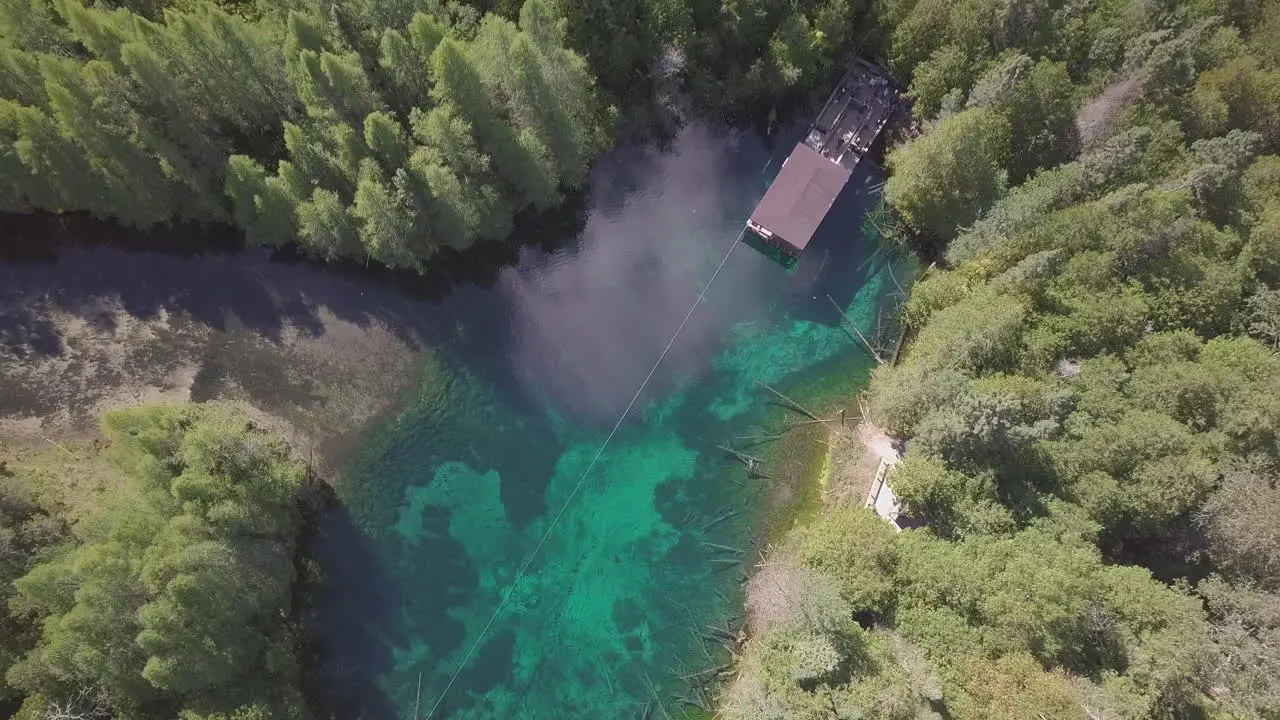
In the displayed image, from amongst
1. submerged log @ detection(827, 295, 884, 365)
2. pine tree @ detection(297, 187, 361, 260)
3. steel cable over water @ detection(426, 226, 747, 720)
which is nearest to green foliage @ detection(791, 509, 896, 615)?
submerged log @ detection(827, 295, 884, 365)

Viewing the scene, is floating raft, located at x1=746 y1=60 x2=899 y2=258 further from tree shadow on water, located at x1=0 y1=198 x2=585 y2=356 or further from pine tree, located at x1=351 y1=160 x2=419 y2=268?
pine tree, located at x1=351 y1=160 x2=419 y2=268

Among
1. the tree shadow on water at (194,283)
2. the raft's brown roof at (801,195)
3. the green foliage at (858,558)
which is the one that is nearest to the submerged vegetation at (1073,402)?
the green foliage at (858,558)

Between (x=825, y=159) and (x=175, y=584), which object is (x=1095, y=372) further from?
(x=175, y=584)

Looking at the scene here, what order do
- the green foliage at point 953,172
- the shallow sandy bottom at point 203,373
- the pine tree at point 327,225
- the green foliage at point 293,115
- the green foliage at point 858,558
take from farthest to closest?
the green foliage at point 953,172
the shallow sandy bottom at point 203,373
the pine tree at point 327,225
the green foliage at point 858,558
the green foliage at point 293,115

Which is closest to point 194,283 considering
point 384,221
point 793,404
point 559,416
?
point 384,221

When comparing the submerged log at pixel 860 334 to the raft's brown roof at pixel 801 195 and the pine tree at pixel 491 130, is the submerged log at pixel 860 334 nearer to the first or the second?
the raft's brown roof at pixel 801 195

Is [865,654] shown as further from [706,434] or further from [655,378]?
[655,378]

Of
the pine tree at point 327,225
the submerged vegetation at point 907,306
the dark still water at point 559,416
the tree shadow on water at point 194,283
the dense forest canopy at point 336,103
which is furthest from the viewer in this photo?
the tree shadow on water at point 194,283
